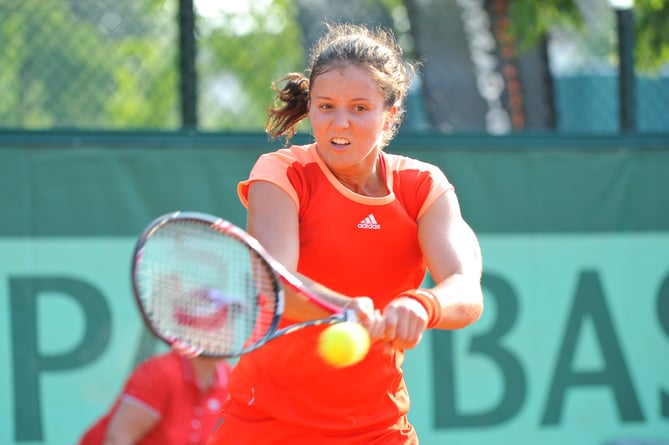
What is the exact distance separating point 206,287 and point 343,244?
1.27 feet

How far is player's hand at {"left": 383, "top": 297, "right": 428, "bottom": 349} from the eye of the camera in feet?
7.96

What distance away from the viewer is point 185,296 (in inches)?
108

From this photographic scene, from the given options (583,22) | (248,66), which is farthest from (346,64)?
(583,22)

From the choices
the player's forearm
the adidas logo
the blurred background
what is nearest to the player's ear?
the adidas logo

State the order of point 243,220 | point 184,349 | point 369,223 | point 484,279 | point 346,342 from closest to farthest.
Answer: point 346,342
point 184,349
point 369,223
point 243,220
point 484,279

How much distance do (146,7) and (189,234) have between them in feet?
13.5

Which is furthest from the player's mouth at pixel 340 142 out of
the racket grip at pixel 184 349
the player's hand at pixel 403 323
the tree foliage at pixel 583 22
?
the tree foliage at pixel 583 22

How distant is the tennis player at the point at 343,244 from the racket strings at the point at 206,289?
0.09 meters

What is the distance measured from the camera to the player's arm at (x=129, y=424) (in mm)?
4094

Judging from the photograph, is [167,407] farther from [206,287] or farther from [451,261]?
[451,261]

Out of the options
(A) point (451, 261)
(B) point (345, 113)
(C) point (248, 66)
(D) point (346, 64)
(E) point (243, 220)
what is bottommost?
(A) point (451, 261)

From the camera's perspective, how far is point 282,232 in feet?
9.00

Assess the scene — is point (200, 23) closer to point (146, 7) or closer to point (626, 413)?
point (146, 7)

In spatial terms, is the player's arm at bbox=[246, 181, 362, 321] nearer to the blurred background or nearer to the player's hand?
the player's hand
